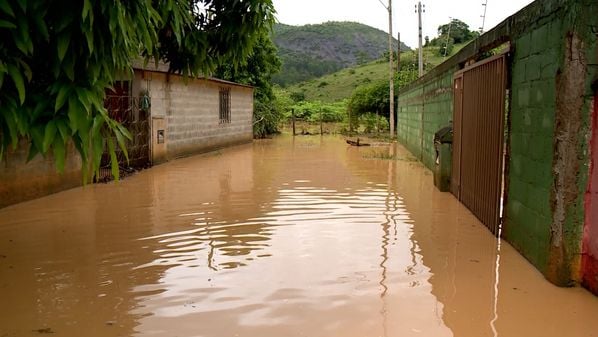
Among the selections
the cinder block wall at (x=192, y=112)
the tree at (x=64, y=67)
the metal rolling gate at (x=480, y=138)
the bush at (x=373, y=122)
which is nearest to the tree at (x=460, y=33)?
the bush at (x=373, y=122)

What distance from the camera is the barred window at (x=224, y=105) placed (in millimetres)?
23031

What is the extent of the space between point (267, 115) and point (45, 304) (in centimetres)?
2735

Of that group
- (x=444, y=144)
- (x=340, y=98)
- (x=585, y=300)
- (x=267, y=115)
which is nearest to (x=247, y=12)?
(x=585, y=300)

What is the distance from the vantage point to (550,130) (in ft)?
17.3

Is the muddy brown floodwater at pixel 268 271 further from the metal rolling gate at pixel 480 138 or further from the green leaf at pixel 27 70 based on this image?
the green leaf at pixel 27 70

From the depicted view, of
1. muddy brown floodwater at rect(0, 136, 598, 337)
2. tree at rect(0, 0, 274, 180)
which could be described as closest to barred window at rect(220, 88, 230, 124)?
muddy brown floodwater at rect(0, 136, 598, 337)

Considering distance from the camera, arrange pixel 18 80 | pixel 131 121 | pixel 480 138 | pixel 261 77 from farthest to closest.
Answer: pixel 261 77
pixel 131 121
pixel 480 138
pixel 18 80

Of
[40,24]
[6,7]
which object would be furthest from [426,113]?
[6,7]

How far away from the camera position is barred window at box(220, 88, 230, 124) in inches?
907

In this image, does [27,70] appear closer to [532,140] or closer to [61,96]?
[61,96]

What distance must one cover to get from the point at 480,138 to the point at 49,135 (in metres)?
6.60

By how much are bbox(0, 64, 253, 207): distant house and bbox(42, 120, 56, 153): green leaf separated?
12.8ft

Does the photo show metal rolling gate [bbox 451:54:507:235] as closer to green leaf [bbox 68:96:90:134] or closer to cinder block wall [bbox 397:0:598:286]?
cinder block wall [bbox 397:0:598:286]

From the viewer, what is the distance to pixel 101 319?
4.23 metres
